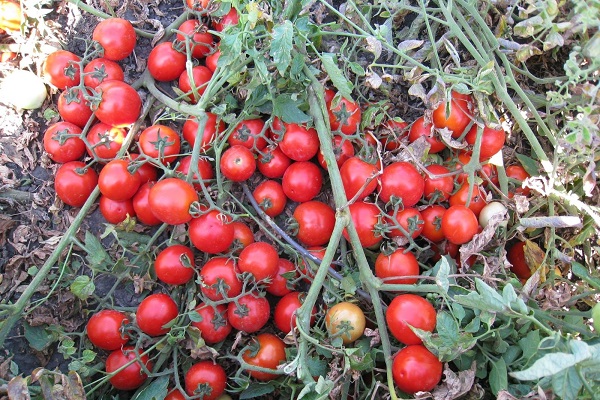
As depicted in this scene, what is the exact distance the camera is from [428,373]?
1.49 metres

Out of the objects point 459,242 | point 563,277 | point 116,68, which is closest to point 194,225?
point 116,68

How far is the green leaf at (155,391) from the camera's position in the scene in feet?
5.44

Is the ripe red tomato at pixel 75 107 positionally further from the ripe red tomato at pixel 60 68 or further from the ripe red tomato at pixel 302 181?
the ripe red tomato at pixel 302 181

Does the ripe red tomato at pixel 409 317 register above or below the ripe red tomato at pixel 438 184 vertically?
below

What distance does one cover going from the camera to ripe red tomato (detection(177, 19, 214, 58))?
195cm

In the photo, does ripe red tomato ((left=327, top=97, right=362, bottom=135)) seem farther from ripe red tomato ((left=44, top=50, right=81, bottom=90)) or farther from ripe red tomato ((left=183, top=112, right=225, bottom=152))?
ripe red tomato ((left=44, top=50, right=81, bottom=90))

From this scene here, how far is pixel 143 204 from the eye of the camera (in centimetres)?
181

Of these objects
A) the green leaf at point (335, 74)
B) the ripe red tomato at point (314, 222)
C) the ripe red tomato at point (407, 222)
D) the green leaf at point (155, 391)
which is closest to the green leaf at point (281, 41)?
the green leaf at point (335, 74)

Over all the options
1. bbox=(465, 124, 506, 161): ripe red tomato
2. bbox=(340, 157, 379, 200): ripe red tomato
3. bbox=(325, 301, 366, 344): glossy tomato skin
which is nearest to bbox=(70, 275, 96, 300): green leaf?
bbox=(325, 301, 366, 344): glossy tomato skin

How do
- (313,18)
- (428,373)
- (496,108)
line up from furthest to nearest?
(313,18) < (496,108) < (428,373)

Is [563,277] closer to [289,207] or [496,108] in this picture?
[496,108]

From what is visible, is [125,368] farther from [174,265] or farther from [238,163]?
[238,163]

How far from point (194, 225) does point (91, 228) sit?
0.49m

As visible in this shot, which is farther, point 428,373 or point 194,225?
point 194,225
